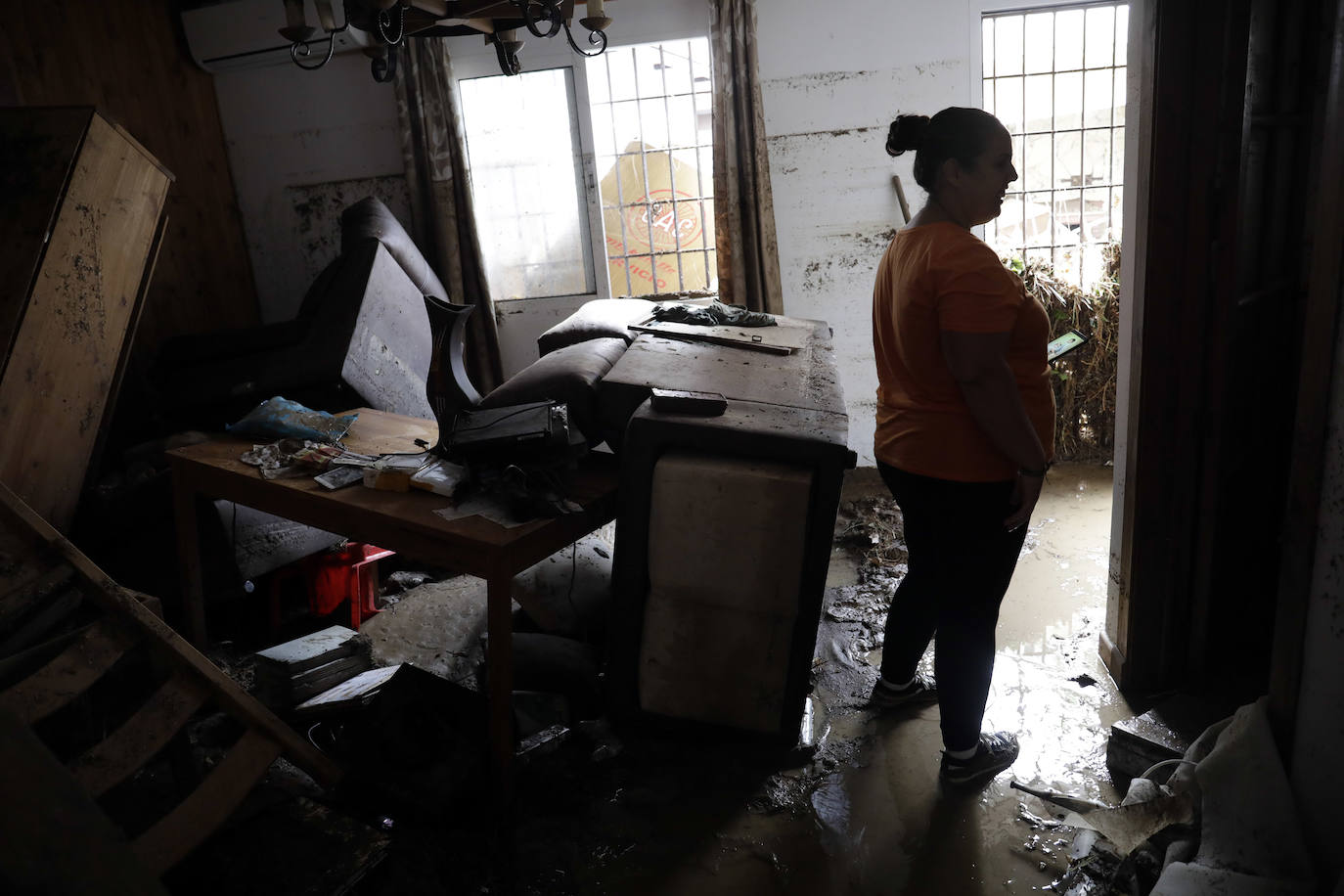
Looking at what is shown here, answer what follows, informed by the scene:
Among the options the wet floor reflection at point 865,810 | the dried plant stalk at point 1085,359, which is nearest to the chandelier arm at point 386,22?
the wet floor reflection at point 865,810

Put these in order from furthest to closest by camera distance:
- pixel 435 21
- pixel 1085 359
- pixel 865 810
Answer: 1. pixel 1085 359
2. pixel 435 21
3. pixel 865 810

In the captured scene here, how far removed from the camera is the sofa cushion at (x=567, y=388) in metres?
2.48

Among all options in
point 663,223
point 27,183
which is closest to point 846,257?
point 663,223

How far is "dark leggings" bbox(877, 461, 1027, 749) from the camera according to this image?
1.88 meters

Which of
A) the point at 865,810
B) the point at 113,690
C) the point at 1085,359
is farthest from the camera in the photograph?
the point at 1085,359

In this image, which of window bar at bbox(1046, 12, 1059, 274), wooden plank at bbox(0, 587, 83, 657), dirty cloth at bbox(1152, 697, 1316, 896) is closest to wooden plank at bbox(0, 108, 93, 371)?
wooden plank at bbox(0, 587, 83, 657)

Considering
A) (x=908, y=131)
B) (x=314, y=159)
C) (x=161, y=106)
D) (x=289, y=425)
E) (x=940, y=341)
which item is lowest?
(x=289, y=425)

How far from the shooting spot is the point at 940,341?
1779 mm

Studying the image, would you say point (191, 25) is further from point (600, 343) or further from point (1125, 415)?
point (1125, 415)

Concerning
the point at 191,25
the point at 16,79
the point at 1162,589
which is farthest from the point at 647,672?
the point at 191,25

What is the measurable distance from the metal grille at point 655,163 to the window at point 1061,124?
1.71 meters

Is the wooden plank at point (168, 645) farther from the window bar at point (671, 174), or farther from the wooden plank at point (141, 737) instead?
the window bar at point (671, 174)

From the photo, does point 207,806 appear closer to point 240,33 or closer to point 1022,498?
point 1022,498

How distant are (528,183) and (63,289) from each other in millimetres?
2943
